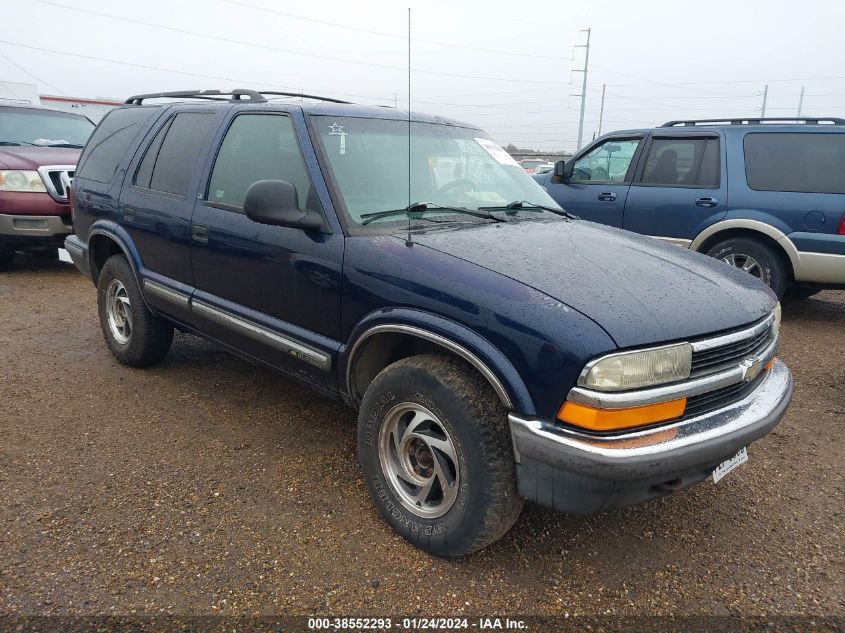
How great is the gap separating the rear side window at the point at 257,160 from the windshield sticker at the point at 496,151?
49.0 inches

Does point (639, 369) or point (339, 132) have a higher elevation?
point (339, 132)

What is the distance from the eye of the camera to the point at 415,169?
10.8ft

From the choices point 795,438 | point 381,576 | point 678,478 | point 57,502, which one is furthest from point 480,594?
point 795,438

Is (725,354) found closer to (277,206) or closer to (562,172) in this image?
(277,206)

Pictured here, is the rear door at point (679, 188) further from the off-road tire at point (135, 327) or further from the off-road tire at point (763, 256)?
the off-road tire at point (135, 327)

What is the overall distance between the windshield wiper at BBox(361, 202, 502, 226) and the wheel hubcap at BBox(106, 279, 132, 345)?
8.08 feet

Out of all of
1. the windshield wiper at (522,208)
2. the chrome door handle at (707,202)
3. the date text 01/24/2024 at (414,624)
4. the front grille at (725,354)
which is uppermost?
the windshield wiper at (522,208)

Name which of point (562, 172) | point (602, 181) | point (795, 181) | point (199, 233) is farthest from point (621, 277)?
point (602, 181)

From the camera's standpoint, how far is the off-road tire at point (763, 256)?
596 centimetres

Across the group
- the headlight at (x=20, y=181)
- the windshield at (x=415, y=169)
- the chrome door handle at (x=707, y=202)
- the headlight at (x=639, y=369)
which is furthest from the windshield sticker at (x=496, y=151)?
the headlight at (x=20, y=181)

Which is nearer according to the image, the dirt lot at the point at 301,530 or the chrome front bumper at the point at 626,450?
the chrome front bumper at the point at 626,450

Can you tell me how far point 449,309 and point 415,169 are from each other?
1.20 m

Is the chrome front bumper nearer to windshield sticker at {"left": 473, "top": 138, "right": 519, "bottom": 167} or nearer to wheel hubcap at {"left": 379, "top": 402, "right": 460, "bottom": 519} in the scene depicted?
wheel hubcap at {"left": 379, "top": 402, "right": 460, "bottom": 519}

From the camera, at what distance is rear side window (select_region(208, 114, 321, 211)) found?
10.1ft
